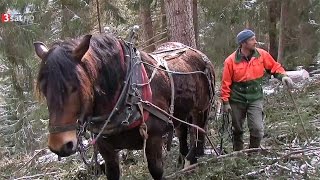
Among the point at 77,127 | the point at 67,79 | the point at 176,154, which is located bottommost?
the point at 176,154

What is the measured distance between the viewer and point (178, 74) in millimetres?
4805

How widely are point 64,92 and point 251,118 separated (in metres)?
2.79

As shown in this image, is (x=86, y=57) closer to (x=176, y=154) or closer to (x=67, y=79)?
(x=67, y=79)

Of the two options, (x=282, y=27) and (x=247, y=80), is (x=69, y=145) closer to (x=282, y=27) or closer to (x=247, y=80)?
(x=247, y=80)

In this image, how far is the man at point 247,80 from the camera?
523 centimetres

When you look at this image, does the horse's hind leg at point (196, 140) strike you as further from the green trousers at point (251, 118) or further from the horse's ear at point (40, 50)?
the horse's ear at point (40, 50)

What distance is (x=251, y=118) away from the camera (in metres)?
5.44

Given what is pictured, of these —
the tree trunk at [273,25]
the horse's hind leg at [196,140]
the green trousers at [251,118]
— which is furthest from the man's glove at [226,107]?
the tree trunk at [273,25]

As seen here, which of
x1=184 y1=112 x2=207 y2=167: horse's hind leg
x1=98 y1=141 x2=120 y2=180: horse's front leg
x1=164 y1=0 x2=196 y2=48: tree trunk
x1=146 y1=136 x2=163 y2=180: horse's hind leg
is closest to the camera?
x1=146 y1=136 x2=163 y2=180: horse's hind leg

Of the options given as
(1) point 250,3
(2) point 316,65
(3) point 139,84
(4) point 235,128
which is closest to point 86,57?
(3) point 139,84

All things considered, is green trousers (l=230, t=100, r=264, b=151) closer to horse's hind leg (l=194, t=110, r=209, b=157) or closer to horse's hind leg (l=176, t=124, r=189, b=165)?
horse's hind leg (l=194, t=110, r=209, b=157)

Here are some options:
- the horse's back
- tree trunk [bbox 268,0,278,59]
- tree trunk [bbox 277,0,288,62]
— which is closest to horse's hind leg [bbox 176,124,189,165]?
the horse's back

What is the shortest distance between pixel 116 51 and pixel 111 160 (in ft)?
3.57

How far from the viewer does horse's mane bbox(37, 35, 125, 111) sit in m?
3.27
